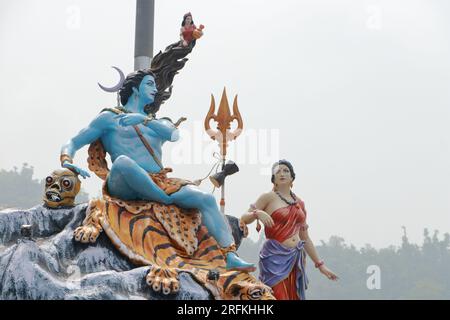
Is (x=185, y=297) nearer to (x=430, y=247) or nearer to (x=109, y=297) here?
(x=109, y=297)

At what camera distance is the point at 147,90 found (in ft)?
18.6

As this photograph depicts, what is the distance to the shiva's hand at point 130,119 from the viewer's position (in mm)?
5320

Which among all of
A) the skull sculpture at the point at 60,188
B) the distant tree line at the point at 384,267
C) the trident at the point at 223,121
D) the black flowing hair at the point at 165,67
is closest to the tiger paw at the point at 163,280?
the skull sculpture at the point at 60,188

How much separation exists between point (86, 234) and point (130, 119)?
114 cm

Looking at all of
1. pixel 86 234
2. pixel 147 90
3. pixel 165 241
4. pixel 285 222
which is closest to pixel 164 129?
pixel 147 90

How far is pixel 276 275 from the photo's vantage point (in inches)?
229

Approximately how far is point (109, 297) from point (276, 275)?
2150 millimetres

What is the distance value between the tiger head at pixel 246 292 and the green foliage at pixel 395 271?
86.9 feet

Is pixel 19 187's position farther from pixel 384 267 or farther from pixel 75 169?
pixel 75 169

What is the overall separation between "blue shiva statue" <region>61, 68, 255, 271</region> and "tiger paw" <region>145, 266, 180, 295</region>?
514 mm

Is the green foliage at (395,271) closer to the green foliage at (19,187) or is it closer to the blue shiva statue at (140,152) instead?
the green foliage at (19,187)
